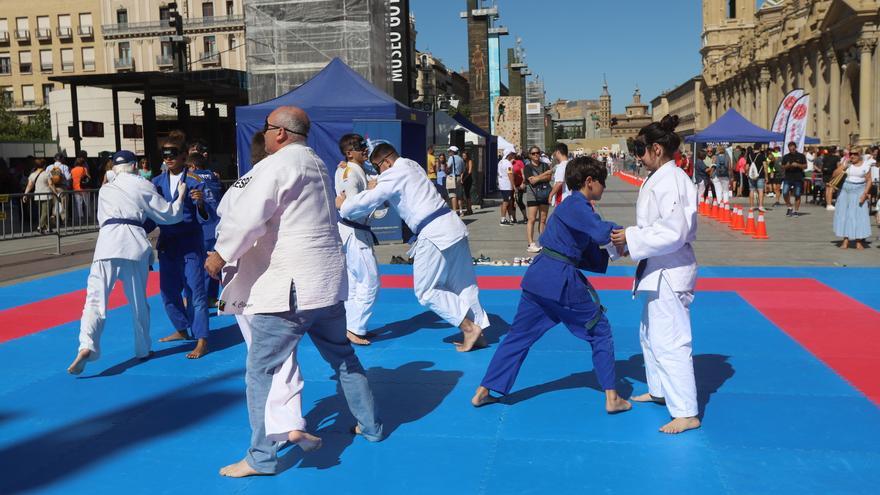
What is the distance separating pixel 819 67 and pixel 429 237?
44466 mm

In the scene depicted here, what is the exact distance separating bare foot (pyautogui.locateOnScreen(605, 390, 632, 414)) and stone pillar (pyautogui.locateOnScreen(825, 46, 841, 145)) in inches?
1590

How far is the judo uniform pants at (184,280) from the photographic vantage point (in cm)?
686

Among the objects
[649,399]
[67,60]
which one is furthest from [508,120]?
[67,60]

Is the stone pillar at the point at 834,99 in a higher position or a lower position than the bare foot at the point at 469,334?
higher

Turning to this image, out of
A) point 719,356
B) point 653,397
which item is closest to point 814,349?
point 719,356

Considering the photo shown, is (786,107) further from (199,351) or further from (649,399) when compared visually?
(199,351)

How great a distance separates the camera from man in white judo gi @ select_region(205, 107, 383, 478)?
4027 millimetres

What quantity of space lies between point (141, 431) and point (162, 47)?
7146 centimetres

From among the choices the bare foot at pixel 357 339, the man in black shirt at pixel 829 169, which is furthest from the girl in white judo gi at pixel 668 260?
the man in black shirt at pixel 829 169

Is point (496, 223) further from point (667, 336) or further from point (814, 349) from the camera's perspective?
point (667, 336)

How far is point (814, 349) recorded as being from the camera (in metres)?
6.80

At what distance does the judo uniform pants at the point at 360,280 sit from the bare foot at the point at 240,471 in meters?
2.94

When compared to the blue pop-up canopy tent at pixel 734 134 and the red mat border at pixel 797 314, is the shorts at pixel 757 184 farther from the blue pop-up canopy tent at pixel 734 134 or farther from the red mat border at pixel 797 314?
the red mat border at pixel 797 314

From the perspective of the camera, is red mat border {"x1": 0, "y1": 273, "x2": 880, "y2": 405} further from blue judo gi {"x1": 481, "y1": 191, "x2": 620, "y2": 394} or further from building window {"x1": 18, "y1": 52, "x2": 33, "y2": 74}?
building window {"x1": 18, "y1": 52, "x2": 33, "y2": 74}
